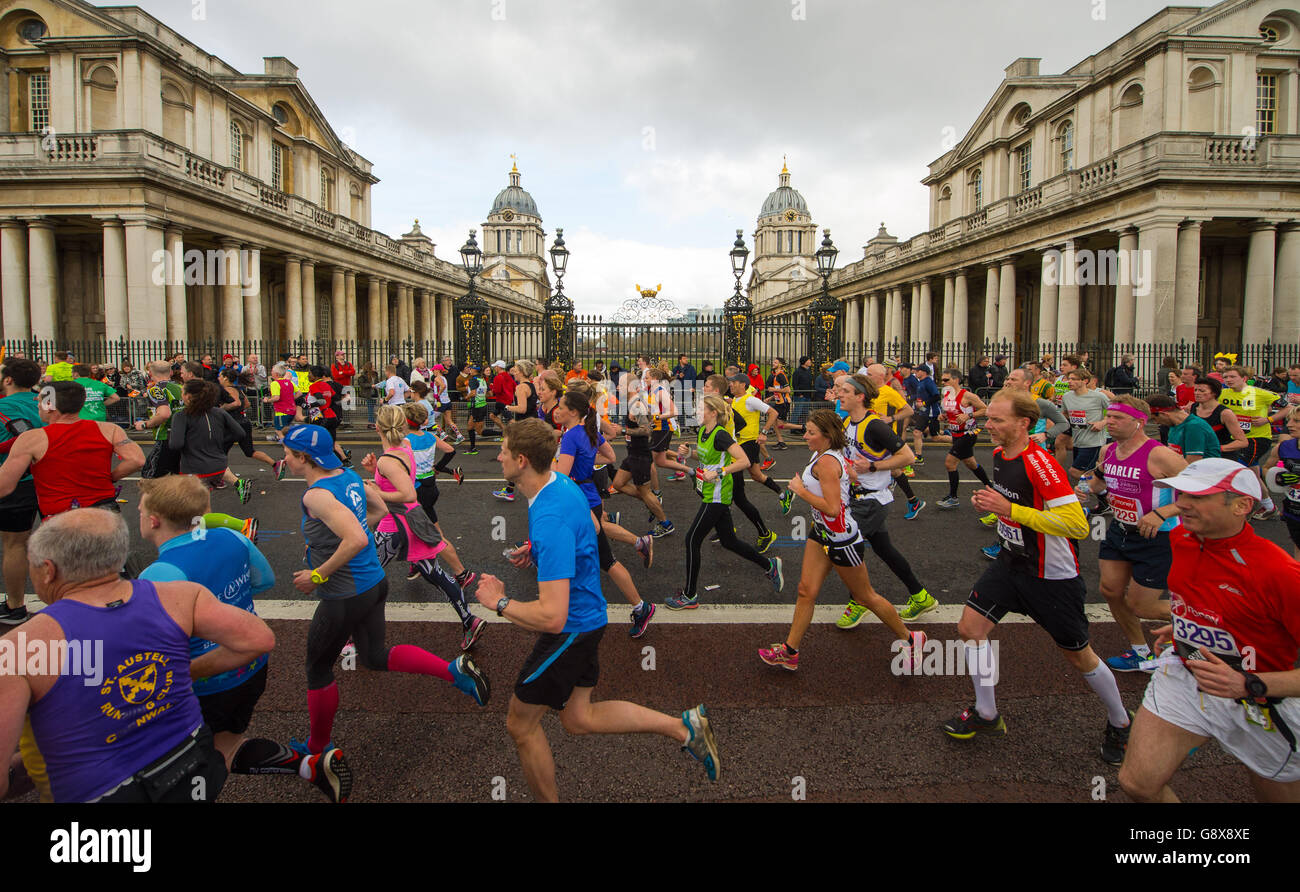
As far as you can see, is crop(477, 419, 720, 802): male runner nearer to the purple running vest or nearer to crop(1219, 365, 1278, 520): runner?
the purple running vest

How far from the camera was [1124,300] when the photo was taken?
23.4 metres

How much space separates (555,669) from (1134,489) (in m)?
4.10

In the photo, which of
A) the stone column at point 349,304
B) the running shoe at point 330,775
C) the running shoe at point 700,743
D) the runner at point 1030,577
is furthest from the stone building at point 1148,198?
the stone column at point 349,304

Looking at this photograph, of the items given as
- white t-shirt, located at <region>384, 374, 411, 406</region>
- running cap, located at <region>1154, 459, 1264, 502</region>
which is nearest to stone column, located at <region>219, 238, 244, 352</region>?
white t-shirt, located at <region>384, 374, 411, 406</region>

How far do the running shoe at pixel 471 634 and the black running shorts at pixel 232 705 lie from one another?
1882 millimetres

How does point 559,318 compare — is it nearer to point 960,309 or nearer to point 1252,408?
point 1252,408

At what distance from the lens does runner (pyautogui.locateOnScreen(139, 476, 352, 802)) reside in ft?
9.81

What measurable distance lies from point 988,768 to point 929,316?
37.6 meters

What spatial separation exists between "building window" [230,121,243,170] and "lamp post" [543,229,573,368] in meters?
19.2

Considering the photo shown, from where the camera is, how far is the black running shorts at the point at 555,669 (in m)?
3.01

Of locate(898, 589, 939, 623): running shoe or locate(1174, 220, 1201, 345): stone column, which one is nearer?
locate(898, 589, 939, 623): running shoe

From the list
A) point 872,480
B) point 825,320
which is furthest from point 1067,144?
point 872,480
